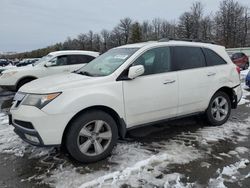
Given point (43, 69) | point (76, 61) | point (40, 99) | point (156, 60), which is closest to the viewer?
point (40, 99)

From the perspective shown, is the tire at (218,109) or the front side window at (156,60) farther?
the tire at (218,109)

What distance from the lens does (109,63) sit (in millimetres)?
4750

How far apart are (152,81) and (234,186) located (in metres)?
1.96

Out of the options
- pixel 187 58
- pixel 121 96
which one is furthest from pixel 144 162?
pixel 187 58

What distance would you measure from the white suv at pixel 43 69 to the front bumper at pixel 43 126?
22.0 feet

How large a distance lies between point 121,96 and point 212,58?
2.31m

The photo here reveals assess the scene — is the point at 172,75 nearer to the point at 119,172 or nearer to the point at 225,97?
the point at 225,97

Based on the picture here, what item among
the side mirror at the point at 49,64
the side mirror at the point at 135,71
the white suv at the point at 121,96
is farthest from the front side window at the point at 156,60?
the side mirror at the point at 49,64

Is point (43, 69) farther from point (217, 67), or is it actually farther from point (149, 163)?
point (149, 163)

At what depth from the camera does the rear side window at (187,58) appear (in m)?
4.98

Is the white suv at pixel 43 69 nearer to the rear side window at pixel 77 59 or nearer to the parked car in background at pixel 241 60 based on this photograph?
the rear side window at pixel 77 59

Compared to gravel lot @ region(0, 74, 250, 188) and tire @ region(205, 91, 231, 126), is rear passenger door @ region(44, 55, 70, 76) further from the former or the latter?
tire @ region(205, 91, 231, 126)

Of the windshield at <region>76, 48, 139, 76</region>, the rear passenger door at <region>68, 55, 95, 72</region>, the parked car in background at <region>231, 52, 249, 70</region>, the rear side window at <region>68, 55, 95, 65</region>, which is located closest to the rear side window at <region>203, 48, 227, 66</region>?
the windshield at <region>76, 48, 139, 76</region>

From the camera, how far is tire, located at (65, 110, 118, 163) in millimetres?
3826
